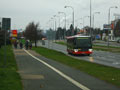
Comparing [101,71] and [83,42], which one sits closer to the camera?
[101,71]

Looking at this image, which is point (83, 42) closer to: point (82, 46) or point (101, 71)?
point (82, 46)

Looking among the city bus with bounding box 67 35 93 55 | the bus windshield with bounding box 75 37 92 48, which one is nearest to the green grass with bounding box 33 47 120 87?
the city bus with bounding box 67 35 93 55

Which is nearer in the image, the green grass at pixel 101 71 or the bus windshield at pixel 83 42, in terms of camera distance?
the green grass at pixel 101 71

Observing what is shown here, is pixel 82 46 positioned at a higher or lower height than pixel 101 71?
higher

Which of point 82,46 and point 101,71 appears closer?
point 101,71

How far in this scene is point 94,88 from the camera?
10.7 meters

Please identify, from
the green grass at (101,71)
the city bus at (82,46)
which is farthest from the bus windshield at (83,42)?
the green grass at (101,71)

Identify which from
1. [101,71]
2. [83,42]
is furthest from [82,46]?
[101,71]

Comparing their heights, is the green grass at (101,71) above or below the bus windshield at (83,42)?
below

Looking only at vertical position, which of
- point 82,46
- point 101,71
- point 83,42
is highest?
point 83,42

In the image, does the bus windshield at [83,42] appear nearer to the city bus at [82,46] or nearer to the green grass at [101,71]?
the city bus at [82,46]

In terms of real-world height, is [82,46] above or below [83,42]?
below

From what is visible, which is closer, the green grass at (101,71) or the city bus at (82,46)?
the green grass at (101,71)

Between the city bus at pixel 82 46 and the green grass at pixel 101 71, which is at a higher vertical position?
the city bus at pixel 82 46
